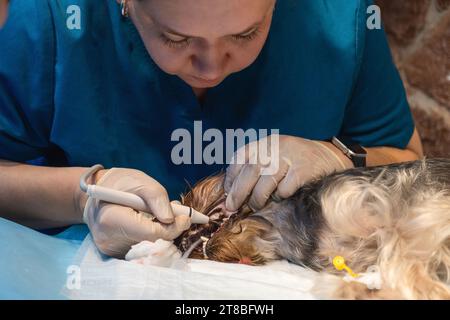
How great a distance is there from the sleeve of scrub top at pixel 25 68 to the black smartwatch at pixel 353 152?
587 millimetres

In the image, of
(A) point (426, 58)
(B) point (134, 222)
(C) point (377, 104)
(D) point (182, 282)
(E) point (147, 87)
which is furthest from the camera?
(A) point (426, 58)

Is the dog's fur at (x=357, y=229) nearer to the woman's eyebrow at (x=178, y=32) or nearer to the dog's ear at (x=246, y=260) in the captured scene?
the dog's ear at (x=246, y=260)

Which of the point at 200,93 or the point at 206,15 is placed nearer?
the point at 206,15

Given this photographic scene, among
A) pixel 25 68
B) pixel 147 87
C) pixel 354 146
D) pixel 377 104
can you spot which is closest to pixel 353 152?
pixel 354 146

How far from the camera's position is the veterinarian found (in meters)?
1.20

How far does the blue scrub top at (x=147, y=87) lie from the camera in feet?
4.32

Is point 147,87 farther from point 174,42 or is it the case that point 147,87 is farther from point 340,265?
point 340,265

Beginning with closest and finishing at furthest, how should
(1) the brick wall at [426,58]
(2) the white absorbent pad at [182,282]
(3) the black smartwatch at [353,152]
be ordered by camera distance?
(2) the white absorbent pad at [182,282] → (3) the black smartwatch at [353,152] → (1) the brick wall at [426,58]

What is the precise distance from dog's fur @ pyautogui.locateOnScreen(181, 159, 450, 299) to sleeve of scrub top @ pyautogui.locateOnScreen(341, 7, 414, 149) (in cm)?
31

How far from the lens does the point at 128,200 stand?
1.18m

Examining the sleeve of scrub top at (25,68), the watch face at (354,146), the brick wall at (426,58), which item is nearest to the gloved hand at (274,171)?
the watch face at (354,146)

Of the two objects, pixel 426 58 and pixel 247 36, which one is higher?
pixel 247 36

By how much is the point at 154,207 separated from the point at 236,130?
35 cm

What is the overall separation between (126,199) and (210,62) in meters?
0.28
